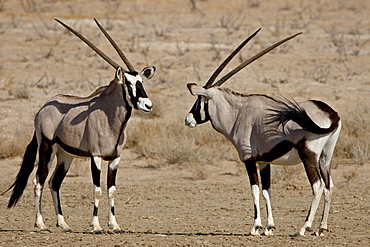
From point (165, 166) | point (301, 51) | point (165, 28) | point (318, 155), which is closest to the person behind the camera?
point (318, 155)

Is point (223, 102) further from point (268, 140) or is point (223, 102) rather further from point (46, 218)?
point (46, 218)

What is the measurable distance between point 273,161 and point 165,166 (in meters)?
5.97

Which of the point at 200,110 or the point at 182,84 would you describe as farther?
the point at 182,84

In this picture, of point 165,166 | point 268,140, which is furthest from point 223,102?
point 165,166

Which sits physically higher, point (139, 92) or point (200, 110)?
point (139, 92)

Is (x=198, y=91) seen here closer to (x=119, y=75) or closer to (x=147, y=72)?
(x=147, y=72)

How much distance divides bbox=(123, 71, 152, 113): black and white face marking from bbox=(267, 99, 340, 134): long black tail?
4.45ft

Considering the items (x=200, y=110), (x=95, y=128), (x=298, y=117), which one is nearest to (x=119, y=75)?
(x=95, y=128)

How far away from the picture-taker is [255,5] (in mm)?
28109

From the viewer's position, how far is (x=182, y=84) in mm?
17953

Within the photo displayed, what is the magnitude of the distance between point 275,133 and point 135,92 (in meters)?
1.60

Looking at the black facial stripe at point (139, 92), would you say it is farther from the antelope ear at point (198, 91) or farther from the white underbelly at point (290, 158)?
the white underbelly at point (290, 158)

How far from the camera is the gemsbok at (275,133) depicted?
7.25m

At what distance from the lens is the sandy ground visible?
27.8 feet
